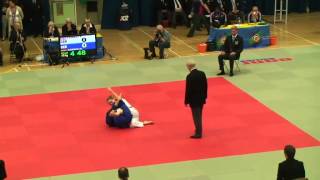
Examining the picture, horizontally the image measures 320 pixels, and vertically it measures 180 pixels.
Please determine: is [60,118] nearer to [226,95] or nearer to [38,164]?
[38,164]

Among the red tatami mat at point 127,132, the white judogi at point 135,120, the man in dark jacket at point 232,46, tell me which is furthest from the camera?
the man in dark jacket at point 232,46

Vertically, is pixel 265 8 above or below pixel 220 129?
above

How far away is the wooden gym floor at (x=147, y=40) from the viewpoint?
24.8 m

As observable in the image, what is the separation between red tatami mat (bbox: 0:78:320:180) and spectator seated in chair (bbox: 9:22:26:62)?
489 cm

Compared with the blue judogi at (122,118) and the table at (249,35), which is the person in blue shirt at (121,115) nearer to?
the blue judogi at (122,118)

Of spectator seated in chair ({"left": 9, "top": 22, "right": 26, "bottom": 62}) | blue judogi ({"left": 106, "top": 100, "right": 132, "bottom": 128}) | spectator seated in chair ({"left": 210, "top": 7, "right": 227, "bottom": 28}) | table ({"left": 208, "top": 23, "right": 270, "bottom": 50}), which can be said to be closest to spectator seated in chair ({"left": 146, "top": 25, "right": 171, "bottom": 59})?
table ({"left": 208, "top": 23, "right": 270, "bottom": 50})

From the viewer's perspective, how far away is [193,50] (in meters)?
26.0

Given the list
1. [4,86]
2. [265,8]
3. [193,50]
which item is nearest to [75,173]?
[4,86]

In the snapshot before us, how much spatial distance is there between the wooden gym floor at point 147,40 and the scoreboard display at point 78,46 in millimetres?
411

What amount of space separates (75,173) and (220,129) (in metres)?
4.29

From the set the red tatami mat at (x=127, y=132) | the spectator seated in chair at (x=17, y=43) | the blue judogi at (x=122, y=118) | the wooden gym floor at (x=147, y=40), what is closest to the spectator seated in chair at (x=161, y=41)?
the wooden gym floor at (x=147, y=40)

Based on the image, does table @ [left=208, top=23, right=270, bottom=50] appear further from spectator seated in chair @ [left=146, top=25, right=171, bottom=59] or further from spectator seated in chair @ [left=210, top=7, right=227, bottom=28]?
spectator seated in chair @ [left=210, top=7, right=227, bottom=28]

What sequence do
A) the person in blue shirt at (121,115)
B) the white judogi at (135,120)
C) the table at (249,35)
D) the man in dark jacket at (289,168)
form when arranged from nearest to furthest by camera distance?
the man in dark jacket at (289,168)
the person in blue shirt at (121,115)
the white judogi at (135,120)
the table at (249,35)

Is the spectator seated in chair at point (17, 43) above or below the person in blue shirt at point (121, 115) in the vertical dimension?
above
